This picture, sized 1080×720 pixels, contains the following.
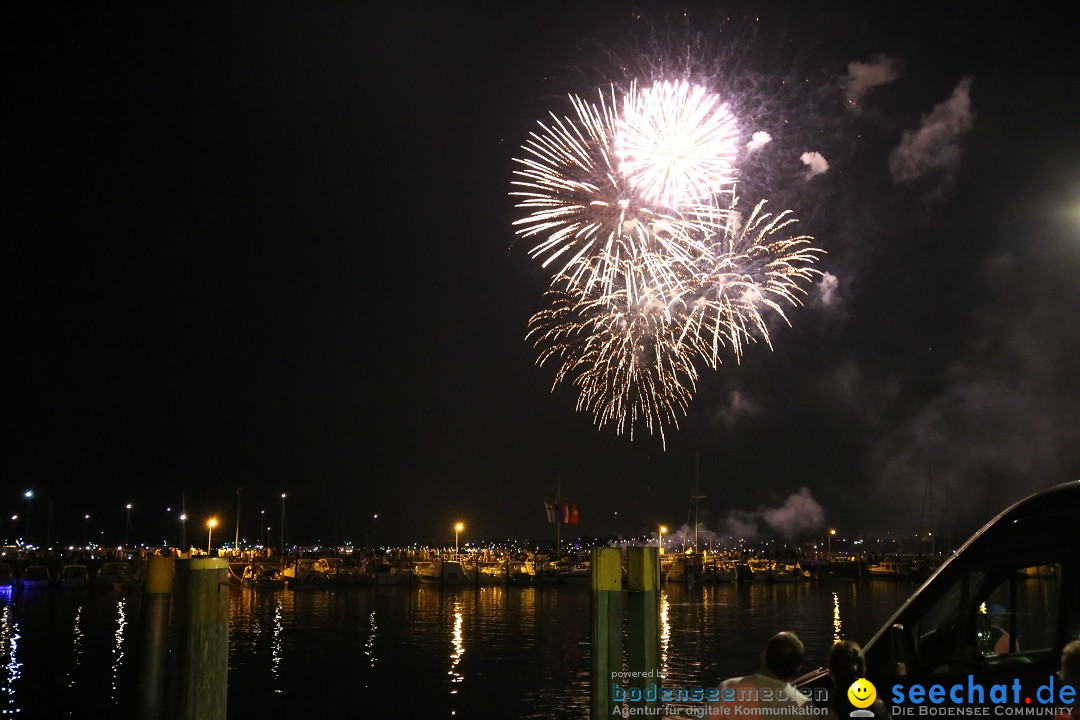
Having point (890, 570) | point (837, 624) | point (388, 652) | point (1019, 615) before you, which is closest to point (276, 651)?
point (388, 652)

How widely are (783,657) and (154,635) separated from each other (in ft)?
26.7

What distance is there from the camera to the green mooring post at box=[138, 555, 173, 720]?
34.9 ft

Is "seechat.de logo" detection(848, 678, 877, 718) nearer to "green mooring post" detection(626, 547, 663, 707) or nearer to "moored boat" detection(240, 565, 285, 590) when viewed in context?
"green mooring post" detection(626, 547, 663, 707)

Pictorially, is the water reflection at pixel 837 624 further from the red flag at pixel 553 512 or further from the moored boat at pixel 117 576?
the moored boat at pixel 117 576

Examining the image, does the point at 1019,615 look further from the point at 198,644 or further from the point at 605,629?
the point at 198,644

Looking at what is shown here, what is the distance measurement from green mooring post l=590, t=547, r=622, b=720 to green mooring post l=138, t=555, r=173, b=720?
196 inches

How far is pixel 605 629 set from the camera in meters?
10.5

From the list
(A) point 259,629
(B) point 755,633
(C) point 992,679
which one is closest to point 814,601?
(B) point 755,633

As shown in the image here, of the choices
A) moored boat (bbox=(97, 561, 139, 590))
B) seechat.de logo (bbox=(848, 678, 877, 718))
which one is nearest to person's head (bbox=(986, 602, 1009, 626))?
seechat.de logo (bbox=(848, 678, 877, 718))

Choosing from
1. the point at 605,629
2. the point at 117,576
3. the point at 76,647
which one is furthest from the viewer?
the point at 117,576

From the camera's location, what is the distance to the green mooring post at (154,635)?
34.9 ft

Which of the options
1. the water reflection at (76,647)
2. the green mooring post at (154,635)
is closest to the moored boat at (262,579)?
the water reflection at (76,647)

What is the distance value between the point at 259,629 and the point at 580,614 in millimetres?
15884

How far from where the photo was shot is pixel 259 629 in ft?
113
